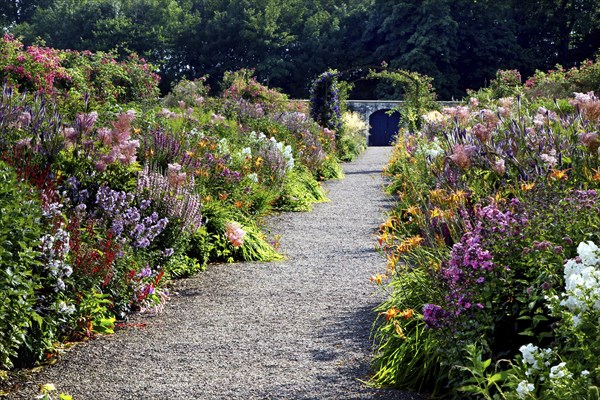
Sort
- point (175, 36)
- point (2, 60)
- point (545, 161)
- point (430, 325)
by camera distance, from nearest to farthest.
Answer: point (430, 325), point (545, 161), point (2, 60), point (175, 36)

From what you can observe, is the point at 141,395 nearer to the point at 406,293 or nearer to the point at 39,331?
the point at 39,331

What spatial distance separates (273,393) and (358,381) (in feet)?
1.53


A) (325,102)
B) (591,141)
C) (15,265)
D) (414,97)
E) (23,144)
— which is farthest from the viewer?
(414,97)

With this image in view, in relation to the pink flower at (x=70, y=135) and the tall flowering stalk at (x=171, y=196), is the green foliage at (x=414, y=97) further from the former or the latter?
the pink flower at (x=70, y=135)

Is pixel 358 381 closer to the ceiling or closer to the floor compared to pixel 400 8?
closer to the floor

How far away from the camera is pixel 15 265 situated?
3.64 meters

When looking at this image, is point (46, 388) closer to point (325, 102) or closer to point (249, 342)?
point (249, 342)

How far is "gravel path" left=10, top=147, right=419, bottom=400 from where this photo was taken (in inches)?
146

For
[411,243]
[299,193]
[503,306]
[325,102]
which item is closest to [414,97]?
[325,102]

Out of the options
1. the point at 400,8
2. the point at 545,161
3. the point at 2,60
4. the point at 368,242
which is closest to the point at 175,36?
the point at 400,8

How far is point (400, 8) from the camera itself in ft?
131

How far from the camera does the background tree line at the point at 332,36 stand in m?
39.4

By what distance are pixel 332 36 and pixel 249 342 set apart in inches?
1575

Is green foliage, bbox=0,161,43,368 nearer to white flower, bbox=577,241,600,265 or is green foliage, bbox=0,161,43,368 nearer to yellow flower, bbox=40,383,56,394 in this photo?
yellow flower, bbox=40,383,56,394
